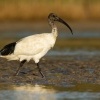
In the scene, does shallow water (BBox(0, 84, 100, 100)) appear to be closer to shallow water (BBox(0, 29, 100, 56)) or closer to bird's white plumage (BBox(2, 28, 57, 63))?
bird's white plumage (BBox(2, 28, 57, 63))

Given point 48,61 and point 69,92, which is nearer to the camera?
point 69,92

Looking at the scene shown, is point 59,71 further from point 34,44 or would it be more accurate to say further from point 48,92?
point 48,92

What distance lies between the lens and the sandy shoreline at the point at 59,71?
51.0 ft

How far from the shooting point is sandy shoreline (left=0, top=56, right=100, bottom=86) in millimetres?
15548

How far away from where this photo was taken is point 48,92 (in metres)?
13.8

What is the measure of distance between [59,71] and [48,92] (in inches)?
137

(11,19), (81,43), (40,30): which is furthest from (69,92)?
(11,19)

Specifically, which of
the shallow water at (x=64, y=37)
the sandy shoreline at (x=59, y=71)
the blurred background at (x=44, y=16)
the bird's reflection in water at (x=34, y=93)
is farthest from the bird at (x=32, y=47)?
the blurred background at (x=44, y=16)

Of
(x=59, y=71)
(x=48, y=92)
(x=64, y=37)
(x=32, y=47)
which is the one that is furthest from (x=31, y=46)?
(x=64, y=37)

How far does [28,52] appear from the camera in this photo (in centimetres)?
1631

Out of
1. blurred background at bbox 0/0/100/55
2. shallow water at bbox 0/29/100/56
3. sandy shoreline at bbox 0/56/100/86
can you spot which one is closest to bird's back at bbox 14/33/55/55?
sandy shoreline at bbox 0/56/100/86

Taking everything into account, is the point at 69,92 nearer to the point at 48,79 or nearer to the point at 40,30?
the point at 48,79

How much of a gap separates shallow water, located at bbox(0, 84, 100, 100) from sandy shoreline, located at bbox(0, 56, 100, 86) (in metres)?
0.64

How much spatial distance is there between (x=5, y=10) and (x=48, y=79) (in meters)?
17.5
